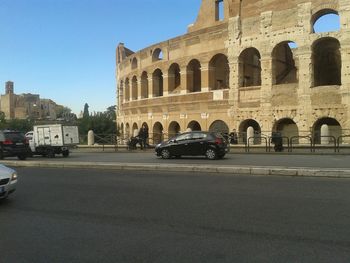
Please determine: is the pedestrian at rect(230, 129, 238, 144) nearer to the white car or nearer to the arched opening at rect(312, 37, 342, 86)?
the arched opening at rect(312, 37, 342, 86)

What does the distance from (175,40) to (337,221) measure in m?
38.6

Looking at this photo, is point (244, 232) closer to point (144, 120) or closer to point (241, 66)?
point (241, 66)

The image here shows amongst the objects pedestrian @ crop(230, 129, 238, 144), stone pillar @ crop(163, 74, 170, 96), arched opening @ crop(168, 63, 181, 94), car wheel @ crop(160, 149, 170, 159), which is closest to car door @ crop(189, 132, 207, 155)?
car wheel @ crop(160, 149, 170, 159)

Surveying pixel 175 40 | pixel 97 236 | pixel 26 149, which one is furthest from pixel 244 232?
pixel 175 40

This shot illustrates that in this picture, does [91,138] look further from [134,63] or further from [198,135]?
[198,135]

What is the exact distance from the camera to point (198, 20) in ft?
153

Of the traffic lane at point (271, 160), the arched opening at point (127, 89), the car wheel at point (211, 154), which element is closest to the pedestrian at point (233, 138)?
the traffic lane at point (271, 160)

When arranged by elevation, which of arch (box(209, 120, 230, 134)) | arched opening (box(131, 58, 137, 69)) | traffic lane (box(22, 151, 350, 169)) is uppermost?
arched opening (box(131, 58, 137, 69))

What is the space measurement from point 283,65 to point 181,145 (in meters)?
22.2

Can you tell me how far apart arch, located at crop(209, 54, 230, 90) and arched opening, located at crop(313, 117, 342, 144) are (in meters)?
10.3

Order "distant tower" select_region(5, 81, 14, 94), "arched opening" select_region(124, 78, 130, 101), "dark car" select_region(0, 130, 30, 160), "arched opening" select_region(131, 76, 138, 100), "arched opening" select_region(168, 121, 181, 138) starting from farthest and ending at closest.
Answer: "distant tower" select_region(5, 81, 14, 94), "arched opening" select_region(124, 78, 130, 101), "arched opening" select_region(131, 76, 138, 100), "arched opening" select_region(168, 121, 181, 138), "dark car" select_region(0, 130, 30, 160)

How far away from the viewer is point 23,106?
155125mm

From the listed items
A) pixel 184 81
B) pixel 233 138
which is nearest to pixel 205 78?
pixel 184 81

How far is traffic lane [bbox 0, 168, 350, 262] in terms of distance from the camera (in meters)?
5.74
